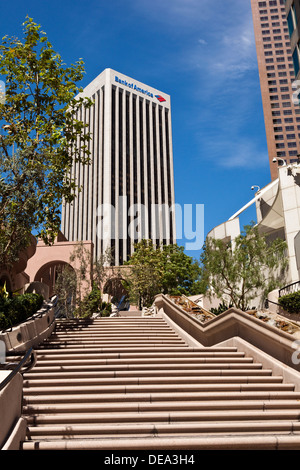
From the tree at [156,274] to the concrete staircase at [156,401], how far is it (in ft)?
69.2

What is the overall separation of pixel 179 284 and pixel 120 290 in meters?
22.2

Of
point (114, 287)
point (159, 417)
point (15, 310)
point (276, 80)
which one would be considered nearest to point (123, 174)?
point (276, 80)

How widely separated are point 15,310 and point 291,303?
10837mm

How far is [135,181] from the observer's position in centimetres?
10744

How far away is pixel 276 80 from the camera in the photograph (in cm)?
11388

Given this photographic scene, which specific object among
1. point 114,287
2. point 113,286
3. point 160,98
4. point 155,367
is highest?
point 160,98

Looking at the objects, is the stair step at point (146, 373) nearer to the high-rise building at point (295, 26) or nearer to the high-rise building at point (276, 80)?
the high-rise building at point (295, 26)

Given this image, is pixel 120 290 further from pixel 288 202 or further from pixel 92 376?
pixel 92 376

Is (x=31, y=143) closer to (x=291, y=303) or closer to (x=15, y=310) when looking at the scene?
(x=15, y=310)

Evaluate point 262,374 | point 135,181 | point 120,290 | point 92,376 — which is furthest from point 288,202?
point 135,181

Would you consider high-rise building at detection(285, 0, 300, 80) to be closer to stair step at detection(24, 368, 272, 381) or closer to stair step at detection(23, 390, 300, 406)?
stair step at detection(24, 368, 272, 381)

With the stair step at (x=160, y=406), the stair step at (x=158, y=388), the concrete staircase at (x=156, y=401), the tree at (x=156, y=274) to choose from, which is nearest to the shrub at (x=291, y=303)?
the concrete staircase at (x=156, y=401)

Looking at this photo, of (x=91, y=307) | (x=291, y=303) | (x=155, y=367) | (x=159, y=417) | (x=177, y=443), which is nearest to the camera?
(x=177, y=443)

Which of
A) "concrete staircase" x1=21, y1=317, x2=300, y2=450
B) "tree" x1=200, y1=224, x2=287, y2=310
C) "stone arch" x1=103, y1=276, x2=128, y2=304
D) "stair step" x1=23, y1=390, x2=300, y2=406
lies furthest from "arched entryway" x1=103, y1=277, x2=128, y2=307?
"stair step" x1=23, y1=390, x2=300, y2=406
